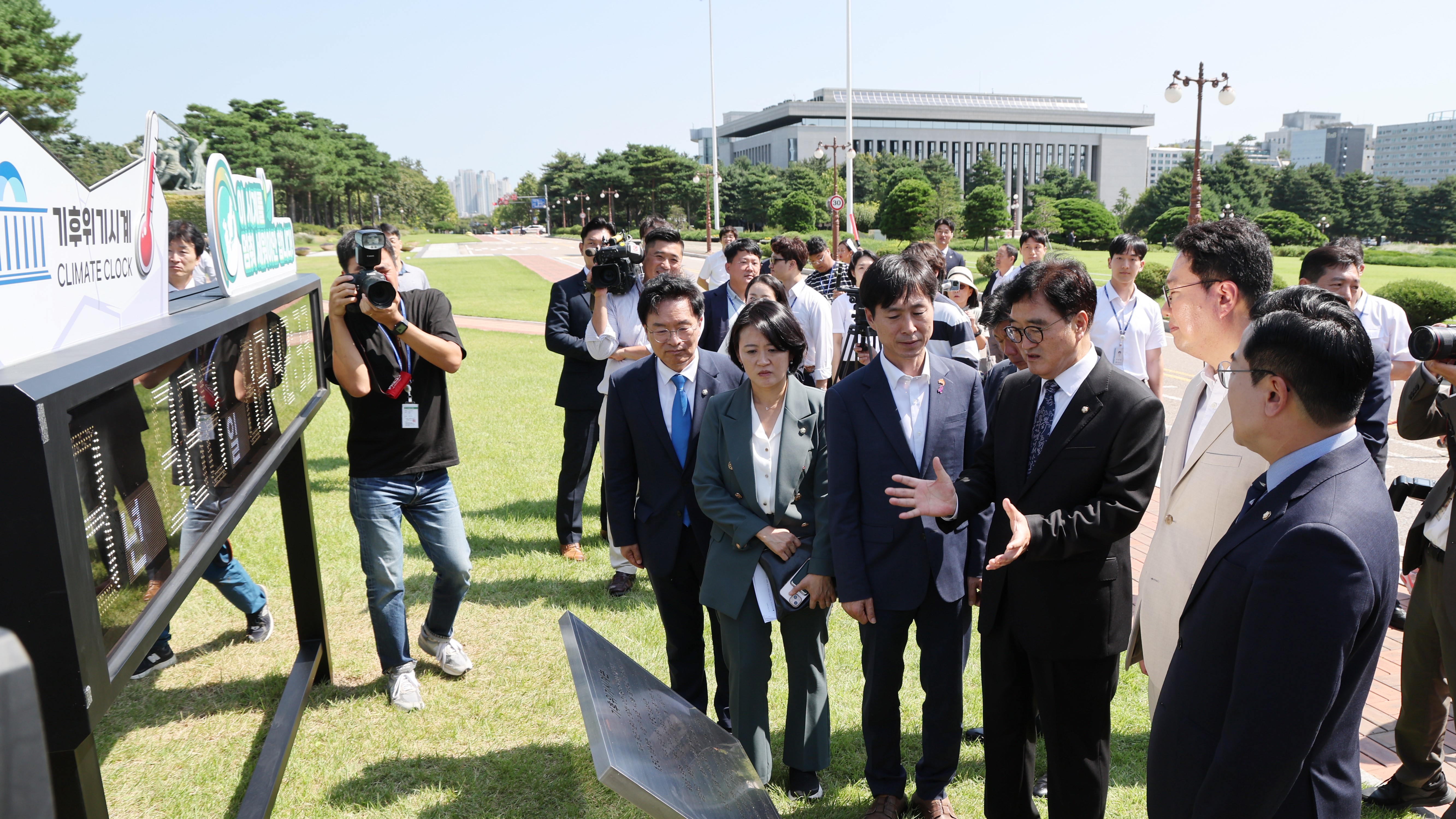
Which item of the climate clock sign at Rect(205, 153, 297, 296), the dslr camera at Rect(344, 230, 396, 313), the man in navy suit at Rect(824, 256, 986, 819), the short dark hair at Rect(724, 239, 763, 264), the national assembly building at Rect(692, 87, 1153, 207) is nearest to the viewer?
the climate clock sign at Rect(205, 153, 297, 296)

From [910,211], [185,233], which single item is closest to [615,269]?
[185,233]

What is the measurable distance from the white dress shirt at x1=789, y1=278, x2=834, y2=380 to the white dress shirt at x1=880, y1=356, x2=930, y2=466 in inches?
135

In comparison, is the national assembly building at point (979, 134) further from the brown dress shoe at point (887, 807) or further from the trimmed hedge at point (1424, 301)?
the brown dress shoe at point (887, 807)

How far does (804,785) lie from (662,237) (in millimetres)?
3576

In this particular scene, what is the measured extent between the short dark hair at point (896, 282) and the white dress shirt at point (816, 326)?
343 centimetres

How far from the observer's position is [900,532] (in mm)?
3199

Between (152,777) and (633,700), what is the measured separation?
2901mm

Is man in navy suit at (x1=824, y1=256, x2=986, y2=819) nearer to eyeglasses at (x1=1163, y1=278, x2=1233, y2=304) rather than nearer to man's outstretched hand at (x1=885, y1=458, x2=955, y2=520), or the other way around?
man's outstretched hand at (x1=885, y1=458, x2=955, y2=520)

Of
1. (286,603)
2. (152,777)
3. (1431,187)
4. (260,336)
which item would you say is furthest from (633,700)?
(1431,187)

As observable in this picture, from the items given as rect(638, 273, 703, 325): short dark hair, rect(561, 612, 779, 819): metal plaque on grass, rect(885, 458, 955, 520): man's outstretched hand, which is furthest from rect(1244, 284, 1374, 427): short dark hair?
rect(638, 273, 703, 325): short dark hair

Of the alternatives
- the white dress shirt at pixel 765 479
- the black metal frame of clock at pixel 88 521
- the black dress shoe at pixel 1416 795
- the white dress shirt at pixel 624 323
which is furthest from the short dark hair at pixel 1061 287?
the white dress shirt at pixel 624 323

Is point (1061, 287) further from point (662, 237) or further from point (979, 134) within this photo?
point (979, 134)

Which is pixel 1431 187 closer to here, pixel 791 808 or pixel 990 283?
pixel 990 283

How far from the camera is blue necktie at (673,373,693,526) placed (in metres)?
3.88
